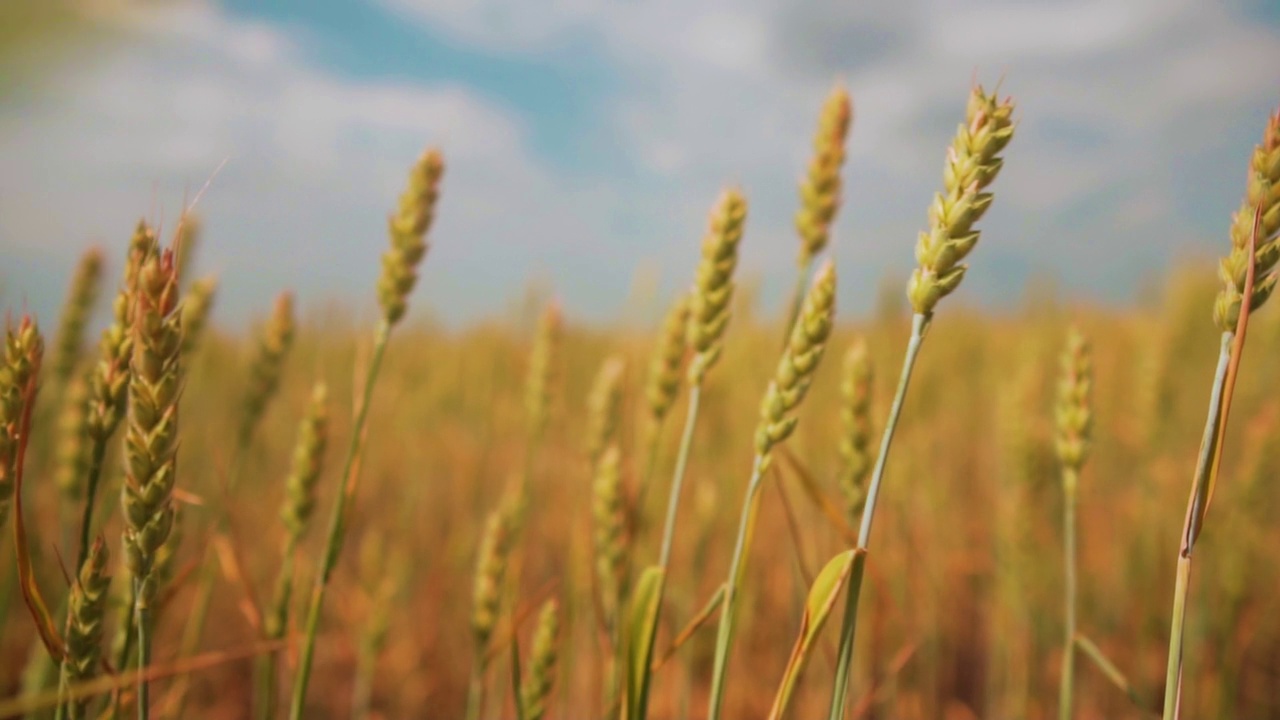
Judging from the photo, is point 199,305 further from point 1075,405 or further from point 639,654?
point 1075,405

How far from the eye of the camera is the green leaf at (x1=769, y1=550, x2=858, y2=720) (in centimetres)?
68

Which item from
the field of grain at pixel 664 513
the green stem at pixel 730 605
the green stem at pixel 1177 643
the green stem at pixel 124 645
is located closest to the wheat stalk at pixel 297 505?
the field of grain at pixel 664 513

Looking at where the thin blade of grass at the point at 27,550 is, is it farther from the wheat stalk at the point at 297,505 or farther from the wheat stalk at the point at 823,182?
the wheat stalk at the point at 823,182

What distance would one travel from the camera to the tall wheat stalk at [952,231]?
61 centimetres

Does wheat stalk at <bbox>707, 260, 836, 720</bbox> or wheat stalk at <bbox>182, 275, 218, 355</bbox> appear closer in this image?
wheat stalk at <bbox>707, 260, 836, 720</bbox>

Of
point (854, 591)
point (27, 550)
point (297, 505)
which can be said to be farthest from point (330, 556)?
point (854, 591)

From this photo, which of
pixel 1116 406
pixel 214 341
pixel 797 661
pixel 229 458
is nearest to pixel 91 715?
pixel 797 661

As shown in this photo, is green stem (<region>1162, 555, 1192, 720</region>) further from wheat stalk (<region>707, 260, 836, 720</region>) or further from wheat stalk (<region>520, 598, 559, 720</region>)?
wheat stalk (<region>520, 598, 559, 720</region>)

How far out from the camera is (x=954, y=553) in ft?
9.13

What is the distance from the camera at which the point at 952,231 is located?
62cm

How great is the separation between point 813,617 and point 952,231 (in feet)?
1.20

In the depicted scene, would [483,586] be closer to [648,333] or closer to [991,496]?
[648,333]

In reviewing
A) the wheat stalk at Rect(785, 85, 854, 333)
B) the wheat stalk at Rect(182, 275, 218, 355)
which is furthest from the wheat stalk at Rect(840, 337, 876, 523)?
the wheat stalk at Rect(182, 275, 218, 355)

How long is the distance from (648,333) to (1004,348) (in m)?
3.15
